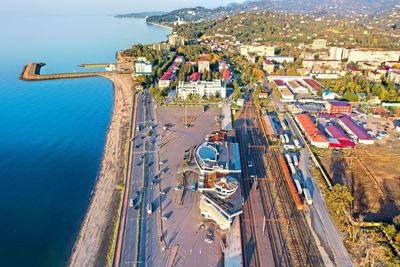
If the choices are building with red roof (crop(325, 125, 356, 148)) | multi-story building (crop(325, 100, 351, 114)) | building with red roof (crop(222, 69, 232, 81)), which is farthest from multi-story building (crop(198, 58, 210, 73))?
building with red roof (crop(325, 125, 356, 148))

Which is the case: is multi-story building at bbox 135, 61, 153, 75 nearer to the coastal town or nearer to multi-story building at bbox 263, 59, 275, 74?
the coastal town

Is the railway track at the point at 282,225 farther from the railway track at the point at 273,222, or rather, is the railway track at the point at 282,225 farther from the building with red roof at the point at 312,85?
the building with red roof at the point at 312,85

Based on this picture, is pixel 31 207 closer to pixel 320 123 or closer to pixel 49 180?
pixel 49 180

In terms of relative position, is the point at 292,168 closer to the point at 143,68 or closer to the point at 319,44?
the point at 143,68

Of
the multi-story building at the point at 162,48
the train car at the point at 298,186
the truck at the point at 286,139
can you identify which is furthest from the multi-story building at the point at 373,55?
the train car at the point at 298,186

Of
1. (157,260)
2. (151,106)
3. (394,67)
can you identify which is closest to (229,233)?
(157,260)

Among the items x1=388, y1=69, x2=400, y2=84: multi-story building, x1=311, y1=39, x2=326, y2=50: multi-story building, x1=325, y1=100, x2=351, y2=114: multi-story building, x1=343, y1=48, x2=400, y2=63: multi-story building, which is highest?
x1=311, y1=39, x2=326, y2=50: multi-story building

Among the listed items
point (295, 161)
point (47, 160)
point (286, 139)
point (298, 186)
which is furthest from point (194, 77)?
point (298, 186)
